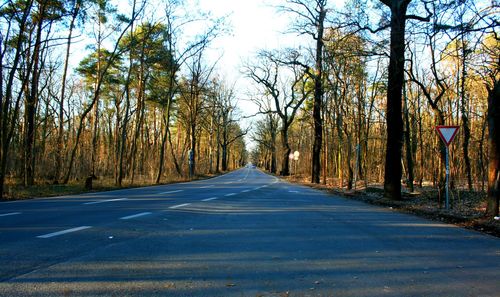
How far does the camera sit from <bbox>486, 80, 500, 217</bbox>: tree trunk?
10328 mm

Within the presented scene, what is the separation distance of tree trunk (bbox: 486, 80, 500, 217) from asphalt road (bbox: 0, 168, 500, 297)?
156cm

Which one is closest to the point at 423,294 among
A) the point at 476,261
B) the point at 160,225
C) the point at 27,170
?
the point at 476,261

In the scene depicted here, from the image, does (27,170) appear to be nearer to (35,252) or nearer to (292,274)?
(35,252)

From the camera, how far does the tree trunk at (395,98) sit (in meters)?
16.0

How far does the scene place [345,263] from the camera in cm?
565

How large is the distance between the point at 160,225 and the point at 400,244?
4.98 metres

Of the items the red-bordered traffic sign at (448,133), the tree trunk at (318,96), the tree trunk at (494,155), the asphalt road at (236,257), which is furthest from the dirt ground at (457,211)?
the tree trunk at (318,96)

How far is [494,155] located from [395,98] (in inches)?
274

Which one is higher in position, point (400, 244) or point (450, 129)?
point (450, 129)

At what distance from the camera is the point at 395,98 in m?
17.1

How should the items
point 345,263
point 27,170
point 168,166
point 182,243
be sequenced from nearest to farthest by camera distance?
point 345,263 → point 182,243 → point 27,170 → point 168,166

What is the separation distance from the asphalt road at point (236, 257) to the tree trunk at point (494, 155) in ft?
5.11

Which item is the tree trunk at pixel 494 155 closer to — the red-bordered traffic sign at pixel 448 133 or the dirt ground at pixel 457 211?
the dirt ground at pixel 457 211

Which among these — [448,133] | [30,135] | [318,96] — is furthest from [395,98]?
[30,135]
